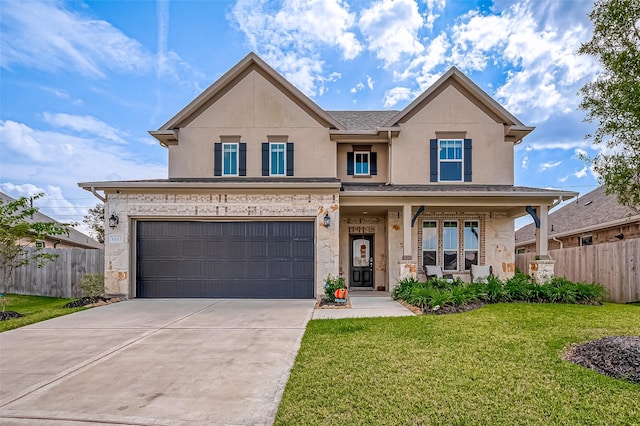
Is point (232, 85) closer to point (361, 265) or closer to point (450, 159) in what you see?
point (361, 265)

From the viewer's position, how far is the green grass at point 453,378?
341cm

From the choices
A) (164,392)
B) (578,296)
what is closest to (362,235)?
(578,296)

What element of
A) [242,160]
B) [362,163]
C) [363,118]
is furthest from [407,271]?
[363,118]

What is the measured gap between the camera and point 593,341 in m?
5.77

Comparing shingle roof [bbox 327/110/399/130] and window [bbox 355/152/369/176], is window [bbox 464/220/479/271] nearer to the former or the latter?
window [bbox 355/152/369/176]

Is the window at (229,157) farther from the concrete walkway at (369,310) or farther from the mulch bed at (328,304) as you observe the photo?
the concrete walkway at (369,310)

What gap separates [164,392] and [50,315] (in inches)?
259

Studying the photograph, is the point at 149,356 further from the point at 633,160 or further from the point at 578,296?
the point at 578,296

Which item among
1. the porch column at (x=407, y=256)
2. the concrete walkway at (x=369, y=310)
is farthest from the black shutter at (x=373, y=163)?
the concrete walkway at (x=369, y=310)

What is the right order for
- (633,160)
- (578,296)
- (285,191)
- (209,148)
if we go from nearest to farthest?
(633,160) < (578,296) < (285,191) < (209,148)

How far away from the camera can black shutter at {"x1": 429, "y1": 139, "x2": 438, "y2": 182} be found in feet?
43.3

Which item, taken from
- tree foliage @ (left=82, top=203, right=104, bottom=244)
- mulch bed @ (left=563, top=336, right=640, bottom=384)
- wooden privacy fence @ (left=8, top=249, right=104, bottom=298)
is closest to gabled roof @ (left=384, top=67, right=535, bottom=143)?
mulch bed @ (left=563, top=336, right=640, bottom=384)

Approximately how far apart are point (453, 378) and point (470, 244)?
993cm

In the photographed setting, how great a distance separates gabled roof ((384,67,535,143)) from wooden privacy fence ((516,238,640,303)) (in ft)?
15.2
